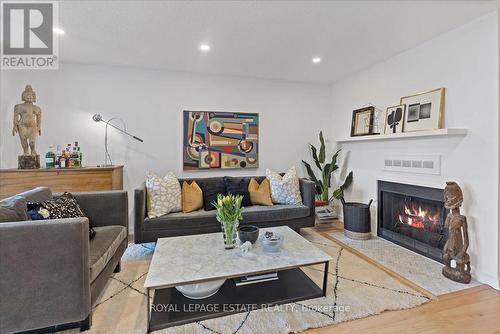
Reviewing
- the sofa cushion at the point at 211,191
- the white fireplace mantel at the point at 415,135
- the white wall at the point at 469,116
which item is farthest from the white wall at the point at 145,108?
the white wall at the point at 469,116

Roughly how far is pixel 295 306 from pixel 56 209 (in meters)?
1.97

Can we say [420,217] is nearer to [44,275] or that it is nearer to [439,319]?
[439,319]

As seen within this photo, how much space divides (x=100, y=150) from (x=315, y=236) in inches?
128

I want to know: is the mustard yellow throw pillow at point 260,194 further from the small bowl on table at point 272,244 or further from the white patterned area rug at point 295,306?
the small bowl on table at point 272,244

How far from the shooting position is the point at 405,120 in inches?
114

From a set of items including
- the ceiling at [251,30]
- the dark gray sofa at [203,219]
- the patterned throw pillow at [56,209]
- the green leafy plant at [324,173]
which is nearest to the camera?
the patterned throw pillow at [56,209]

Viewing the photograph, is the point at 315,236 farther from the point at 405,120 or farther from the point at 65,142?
the point at 65,142

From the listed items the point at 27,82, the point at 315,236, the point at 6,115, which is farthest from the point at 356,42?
the point at 6,115

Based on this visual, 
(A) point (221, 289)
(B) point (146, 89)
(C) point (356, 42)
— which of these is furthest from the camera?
(B) point (146, 89)

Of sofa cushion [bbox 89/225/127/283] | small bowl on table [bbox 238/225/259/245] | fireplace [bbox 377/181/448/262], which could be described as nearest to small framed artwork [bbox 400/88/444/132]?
fireplace [bbox 377/181/448/262]

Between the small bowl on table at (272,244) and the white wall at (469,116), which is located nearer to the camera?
the small bowl on table at (272,244)

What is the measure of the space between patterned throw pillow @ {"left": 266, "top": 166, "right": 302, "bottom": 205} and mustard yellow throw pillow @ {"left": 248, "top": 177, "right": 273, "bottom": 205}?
0.09 metres

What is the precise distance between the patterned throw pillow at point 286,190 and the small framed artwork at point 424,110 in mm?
1503

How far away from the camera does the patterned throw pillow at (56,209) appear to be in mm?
1697
